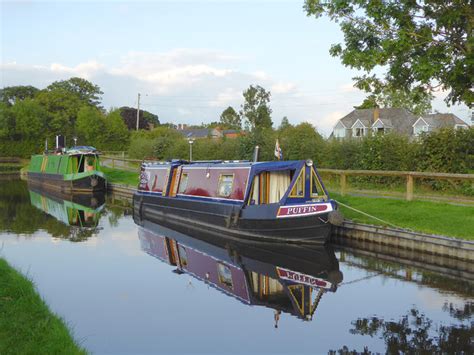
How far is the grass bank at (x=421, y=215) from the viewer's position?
12523mm

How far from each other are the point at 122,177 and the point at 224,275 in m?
24.8

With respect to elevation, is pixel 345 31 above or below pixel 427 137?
above

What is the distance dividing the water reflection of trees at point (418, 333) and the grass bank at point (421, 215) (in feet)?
13.3

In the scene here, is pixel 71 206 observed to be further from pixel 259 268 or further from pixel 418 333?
pixel 418 333

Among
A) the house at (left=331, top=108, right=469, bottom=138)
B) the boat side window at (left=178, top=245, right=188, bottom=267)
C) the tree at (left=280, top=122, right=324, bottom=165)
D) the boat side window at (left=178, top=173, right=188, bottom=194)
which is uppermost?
the house at (left=331, top=108, right=469, bottom=138)

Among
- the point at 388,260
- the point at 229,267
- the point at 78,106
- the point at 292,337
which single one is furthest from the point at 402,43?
the point at 78,106

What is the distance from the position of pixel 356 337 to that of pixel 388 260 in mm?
4890

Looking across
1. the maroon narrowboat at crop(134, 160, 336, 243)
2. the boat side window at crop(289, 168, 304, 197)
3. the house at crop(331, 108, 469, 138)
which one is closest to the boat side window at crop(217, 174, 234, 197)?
the maroon narrowboat at crop(134, 160, 336, 243)

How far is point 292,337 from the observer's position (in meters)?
7.66

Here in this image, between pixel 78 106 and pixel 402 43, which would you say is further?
pixel 78 106

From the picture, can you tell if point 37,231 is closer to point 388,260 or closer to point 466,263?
point 388,260

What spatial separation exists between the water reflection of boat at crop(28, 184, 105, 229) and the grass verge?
246 centimetres

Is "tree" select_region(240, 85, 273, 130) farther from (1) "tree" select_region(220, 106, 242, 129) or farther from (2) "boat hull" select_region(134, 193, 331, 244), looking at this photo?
(2) "boat hull" select_region(134, 193, 331, 244)

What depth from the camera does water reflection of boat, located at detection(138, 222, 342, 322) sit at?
965cm
